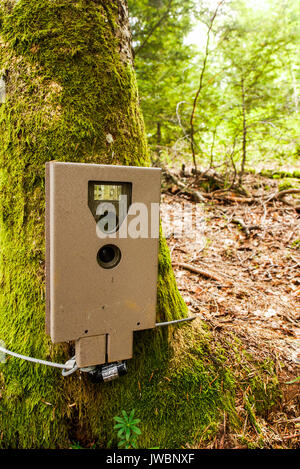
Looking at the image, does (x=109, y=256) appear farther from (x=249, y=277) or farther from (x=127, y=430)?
(x=249, y=277)

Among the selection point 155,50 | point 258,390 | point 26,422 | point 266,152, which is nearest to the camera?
point 26,422

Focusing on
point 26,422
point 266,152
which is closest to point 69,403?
point 26,422

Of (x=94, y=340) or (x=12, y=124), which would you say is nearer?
(x=94, y=340)

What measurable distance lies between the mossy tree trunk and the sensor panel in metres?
0.32

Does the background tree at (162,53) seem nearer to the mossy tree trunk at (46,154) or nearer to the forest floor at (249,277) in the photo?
the forest floor at (249,277)

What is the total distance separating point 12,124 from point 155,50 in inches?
204

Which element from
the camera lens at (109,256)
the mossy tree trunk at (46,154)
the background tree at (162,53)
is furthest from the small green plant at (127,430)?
the background tree at (162,53)

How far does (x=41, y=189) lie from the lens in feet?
4.38

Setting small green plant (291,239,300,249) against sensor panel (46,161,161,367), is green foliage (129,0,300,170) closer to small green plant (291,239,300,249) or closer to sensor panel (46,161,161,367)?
small green plant (291,239,300,249)

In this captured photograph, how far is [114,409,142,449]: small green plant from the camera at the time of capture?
1.34 meters

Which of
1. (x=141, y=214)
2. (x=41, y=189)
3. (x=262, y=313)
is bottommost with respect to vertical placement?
(x=262, y=313)

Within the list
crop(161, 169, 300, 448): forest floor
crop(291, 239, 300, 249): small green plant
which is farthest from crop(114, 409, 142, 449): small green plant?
crop(291, 239, 300, 249): small green plant

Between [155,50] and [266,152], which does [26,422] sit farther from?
[266,152]
